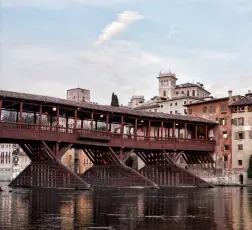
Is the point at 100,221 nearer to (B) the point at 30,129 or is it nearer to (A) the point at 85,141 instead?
(B) the point at 30,129

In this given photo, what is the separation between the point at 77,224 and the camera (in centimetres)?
2258

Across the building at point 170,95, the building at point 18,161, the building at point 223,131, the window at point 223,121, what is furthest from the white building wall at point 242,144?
the building at point 18,161

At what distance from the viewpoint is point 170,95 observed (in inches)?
7603

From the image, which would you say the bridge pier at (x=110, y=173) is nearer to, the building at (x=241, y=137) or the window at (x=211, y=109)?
the building at (x=241, y=137)

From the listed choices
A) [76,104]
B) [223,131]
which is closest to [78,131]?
[76,104]

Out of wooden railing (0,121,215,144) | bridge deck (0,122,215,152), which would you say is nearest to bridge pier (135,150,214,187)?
bridge deck (0,122,215,152)

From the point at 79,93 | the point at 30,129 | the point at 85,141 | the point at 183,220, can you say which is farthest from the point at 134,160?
the point at 79,93

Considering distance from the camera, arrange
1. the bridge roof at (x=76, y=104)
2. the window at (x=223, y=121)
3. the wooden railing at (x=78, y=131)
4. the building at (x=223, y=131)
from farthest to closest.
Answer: the window at (x=223, y=121), the building at (x=223, y=131), the wooden railing at (x=78, y=131), the bridge roof at (x=76, y=104)

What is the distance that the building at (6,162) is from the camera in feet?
467

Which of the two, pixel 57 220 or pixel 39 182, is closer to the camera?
pixel 57 220

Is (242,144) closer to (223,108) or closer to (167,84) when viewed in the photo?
(223,108)

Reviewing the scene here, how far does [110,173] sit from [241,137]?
2782 centimetres

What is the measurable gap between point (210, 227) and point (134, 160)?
79.2m

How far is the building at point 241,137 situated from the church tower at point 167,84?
11143 cm
